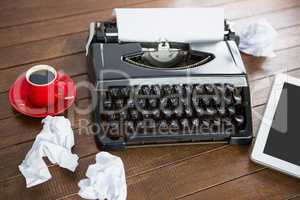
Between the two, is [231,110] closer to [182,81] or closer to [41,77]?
[182,81]

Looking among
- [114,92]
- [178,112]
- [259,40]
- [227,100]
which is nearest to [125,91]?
[114,92]

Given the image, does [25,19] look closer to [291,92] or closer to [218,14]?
[218,14]

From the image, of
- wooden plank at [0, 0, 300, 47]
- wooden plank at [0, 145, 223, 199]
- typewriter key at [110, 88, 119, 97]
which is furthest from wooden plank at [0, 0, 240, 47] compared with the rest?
wooden plank at [0, 145, 223, 199]

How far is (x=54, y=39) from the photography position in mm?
1135

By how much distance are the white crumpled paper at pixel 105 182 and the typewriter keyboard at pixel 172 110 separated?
8cm

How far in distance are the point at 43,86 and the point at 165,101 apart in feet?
0.91

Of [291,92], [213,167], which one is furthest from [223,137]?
[291,92]

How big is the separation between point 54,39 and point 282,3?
2.44ft

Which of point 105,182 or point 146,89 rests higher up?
point 146,89

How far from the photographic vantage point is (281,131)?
2.97 feet

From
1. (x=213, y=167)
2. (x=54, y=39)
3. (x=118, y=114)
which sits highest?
(x=54, y=39)

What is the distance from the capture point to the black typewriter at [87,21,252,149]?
35.1 inches

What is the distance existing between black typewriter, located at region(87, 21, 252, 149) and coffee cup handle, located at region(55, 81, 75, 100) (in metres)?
0.07

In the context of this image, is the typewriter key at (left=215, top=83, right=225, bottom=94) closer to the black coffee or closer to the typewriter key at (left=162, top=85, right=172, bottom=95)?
the typewriter key at (left=162, top=85, right=172, bottom=95)
